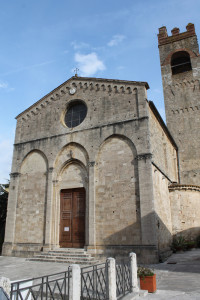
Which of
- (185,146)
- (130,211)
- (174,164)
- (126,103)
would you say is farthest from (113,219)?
(185,146)

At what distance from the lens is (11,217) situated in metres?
16.4

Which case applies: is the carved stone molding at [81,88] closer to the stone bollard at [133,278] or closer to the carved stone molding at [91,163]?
the carved stone molding at [91,163]

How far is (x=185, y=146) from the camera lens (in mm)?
22406

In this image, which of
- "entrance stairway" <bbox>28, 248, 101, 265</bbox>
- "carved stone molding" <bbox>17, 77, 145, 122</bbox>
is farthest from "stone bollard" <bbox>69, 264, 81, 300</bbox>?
"carved stone molding" <bbox>17, 77, 145, 122</bbox>

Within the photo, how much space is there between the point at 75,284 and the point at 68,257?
8328mm

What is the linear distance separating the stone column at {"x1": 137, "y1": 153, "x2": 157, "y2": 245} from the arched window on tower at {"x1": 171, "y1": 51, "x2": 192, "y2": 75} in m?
15.6

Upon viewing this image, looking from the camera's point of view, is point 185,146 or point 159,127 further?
point 185,146

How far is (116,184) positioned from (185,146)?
439 inches

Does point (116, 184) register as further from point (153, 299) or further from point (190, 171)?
point (190, 171)

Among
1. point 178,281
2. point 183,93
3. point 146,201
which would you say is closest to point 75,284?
point 178,281

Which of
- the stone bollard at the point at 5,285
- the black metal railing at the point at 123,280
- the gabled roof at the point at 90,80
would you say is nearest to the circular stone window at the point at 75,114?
the gabled roof at the point at 90,80

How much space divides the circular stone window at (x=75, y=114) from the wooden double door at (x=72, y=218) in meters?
4.39

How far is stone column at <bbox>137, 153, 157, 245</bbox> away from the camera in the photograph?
11977 mm

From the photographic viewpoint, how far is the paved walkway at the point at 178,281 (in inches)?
252
